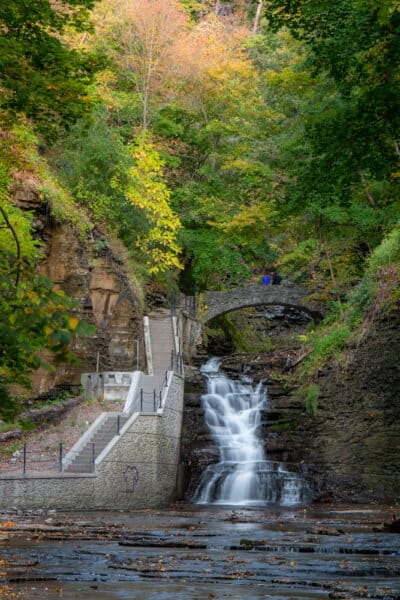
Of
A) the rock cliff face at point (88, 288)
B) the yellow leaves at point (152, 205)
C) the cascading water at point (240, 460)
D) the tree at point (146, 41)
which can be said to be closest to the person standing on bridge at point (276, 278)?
the tree at point (146, 41)

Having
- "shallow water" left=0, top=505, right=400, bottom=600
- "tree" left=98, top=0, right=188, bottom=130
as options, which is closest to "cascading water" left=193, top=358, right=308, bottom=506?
"shallow water" left=0, top=505, right=400, bottom=600

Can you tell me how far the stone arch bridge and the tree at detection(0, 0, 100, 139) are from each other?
29722mm

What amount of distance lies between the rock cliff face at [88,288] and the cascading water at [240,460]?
153 inches

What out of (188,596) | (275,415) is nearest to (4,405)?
(188,596)

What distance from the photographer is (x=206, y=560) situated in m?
15.9

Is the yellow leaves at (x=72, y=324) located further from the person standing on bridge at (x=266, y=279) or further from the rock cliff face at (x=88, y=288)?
the person standing on bridge at (x=266, y=279)

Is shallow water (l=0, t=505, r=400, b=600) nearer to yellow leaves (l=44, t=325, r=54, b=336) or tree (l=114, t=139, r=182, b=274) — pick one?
yellow leaves (l=44, t=325, r=54, b=336)

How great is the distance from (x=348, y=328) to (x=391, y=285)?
3051mm

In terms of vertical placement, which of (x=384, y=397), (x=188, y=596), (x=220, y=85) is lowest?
(x=188, y=596)

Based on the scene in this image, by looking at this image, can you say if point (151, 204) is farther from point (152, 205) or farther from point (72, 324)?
point (72, 324)

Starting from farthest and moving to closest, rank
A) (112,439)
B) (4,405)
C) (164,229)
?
(164,229) < (112,439) < (4,405)

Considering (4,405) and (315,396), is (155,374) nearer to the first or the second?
(315,396)

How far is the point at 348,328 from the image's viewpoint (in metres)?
35.9

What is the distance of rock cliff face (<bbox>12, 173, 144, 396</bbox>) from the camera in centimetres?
3475
